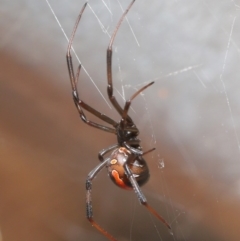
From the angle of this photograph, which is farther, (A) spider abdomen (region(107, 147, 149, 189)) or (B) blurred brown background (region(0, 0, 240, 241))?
(B) blurred brown background (region(0, 0, 240, 241))

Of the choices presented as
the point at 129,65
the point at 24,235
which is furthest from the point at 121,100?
the point at 24,235

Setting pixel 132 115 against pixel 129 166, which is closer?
pixel 129 166

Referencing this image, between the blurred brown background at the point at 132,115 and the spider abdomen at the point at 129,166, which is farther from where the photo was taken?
the blurred brown background at the point at 132,115

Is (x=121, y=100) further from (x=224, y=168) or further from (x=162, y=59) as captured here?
(x=224, y=168)

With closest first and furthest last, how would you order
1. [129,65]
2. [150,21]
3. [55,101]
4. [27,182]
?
[150,21] < [129,65] < [55,101] < [27,182]
